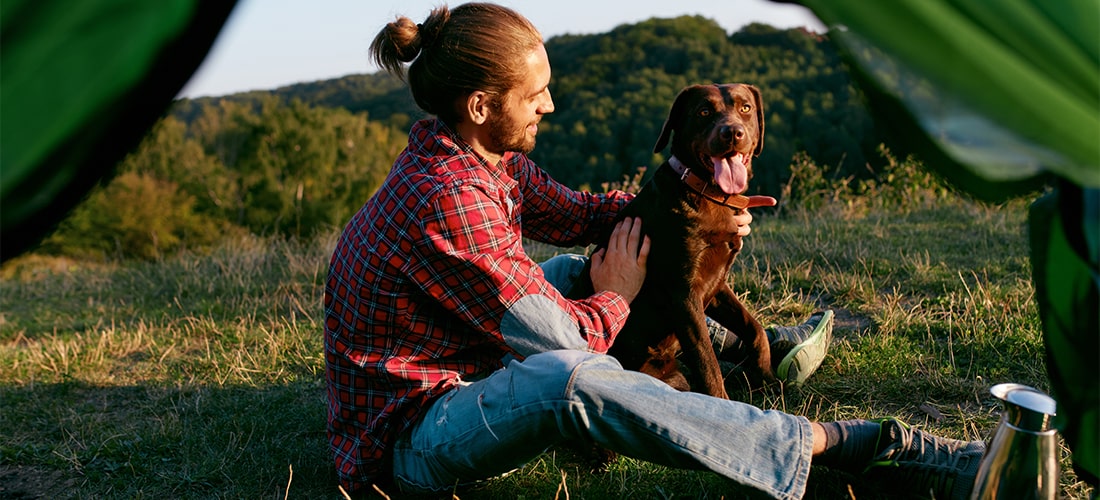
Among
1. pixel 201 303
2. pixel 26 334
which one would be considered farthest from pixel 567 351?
pixel 26 334

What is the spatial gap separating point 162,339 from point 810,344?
3627mm

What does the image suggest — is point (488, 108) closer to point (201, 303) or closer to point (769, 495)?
point (769, 495)

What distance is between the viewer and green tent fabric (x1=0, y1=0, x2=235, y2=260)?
52.7 inches

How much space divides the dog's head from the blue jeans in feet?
4.09

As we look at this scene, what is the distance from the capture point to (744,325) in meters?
3.41

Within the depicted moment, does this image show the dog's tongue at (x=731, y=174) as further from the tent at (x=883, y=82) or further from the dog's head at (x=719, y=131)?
the tent at (x=883, y=82)

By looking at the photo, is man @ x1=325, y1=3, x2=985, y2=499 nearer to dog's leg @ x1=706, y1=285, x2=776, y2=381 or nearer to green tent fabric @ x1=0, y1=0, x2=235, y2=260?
dog's leg @ x1=706, y1=285, x2=776, y2=381

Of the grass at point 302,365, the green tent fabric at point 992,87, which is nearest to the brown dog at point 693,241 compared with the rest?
the grass at point 302,365

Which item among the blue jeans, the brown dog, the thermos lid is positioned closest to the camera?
the thermos lid

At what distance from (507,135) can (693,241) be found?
0.91 meters

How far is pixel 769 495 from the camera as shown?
204cm

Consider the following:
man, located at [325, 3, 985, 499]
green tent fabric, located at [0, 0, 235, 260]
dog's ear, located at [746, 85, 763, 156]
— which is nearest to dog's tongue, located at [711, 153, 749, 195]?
dog's ear, located at [746, 85, 763, 156]

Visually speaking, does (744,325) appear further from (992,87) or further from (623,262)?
(992,87)

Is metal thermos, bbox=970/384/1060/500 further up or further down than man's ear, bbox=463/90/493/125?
further down
